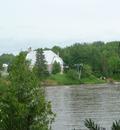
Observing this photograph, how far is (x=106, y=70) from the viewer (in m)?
154

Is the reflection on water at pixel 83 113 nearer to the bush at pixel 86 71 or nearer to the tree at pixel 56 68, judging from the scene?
the bush at pixel 86 71

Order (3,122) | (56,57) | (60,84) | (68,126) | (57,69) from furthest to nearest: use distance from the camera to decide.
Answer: (56,57) < (57,69) < (60,84) < (68,126) < (3,122)

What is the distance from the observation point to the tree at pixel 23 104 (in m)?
18.3

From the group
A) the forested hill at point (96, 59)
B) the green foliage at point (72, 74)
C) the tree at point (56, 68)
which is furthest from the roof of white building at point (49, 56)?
the green foliage at point (72, 74)

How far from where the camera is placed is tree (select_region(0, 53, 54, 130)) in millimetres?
18328

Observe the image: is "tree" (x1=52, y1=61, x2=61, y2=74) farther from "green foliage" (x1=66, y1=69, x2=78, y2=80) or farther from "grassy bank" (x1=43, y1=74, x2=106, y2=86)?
"green foliage" (x1=66, y1=69, x2=78, y2=80)

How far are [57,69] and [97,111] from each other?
9452cm

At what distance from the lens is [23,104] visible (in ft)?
60.6

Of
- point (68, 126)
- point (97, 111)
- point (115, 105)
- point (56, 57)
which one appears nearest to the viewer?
point (68, 126)

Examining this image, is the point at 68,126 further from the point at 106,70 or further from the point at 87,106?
the point at 106,70

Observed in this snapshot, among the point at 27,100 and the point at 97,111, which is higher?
the point at 27,100

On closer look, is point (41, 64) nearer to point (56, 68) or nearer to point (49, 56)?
point (56, 68)

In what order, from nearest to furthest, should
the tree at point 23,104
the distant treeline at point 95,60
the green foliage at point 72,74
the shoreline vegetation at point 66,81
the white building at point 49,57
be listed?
the tree at point 23,104 → the shoreline vegetation at point 66,81 → the green foliage at point 72,74 → the white building at point 49,57 → the distant treeline at point 95,60

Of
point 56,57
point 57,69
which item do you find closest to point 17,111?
point 57,69
